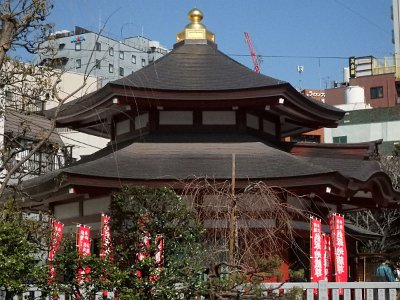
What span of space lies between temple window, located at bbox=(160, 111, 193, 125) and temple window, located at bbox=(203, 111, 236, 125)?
380 mm

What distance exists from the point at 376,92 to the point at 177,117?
1797 inches

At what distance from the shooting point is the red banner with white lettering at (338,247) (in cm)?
1672

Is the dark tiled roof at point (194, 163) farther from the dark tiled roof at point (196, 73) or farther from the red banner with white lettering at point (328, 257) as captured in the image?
the red banner with white lettering at point (328, 257)

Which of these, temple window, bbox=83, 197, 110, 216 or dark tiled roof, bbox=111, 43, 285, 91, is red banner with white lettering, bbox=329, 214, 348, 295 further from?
temple window, bbox=83, 197, 110, 216

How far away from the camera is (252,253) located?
13.8 meters

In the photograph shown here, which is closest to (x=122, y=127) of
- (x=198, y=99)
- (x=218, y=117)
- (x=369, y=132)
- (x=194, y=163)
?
(x=218, y=117)

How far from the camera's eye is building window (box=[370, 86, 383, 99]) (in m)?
60.2

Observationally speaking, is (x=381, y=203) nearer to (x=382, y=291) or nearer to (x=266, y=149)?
(x=266, y=149)

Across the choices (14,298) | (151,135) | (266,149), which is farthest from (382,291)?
(151,135)

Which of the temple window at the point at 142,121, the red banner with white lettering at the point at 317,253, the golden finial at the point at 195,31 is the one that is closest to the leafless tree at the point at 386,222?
the golden finial at the point at 195,31

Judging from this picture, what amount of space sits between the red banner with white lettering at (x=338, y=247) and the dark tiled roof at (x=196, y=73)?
11.7ft

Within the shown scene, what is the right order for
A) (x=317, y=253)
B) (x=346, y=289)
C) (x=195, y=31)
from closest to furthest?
1. (x=346, y=289)
2. (x=317, y=253)
3. (x=195, y=31)

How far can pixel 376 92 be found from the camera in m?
60.6

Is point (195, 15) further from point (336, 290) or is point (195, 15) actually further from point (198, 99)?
point (336, 290)
